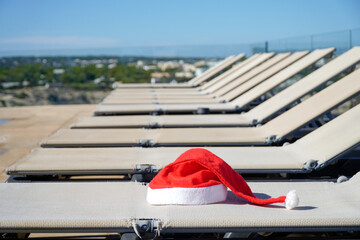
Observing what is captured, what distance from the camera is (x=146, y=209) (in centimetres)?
172

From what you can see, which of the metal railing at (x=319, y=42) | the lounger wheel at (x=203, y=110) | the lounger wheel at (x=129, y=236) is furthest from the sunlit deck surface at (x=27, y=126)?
the metal railing at (x=319, y=42)

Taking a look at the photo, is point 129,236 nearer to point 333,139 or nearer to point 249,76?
point 333,139

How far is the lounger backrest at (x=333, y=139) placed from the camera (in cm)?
235

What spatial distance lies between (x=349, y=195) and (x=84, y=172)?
1.31 meters

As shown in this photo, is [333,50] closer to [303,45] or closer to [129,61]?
[303,45]

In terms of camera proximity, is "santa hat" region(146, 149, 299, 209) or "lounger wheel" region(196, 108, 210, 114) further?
"lounger wheel" region(196, 108, 210, 114)

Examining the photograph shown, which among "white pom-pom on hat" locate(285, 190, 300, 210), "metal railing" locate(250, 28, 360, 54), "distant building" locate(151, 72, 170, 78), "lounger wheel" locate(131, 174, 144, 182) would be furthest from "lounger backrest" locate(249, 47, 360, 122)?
"distant building" locate(151, 72, 170, 78)

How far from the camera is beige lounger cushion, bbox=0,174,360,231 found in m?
1.55

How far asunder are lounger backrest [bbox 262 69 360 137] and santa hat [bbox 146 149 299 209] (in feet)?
4.29

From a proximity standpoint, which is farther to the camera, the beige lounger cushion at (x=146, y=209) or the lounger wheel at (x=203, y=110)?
the lounger wheel at (x=203, y=110)

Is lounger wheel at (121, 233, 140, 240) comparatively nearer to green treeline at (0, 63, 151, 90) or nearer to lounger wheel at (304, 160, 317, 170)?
lounger wheel at (304, 160, 317, 170)

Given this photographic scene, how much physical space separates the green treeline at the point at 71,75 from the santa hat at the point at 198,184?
7889 millimetres

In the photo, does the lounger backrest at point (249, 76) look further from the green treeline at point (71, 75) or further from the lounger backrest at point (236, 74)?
the green treeline at point (71, 75)

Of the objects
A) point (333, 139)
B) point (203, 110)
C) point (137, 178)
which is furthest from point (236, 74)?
point (137, 178)
